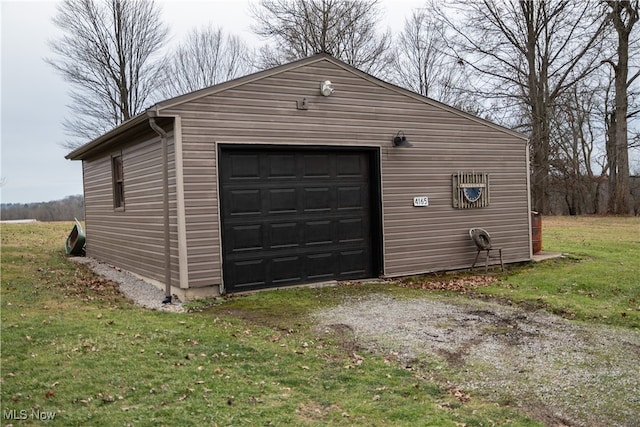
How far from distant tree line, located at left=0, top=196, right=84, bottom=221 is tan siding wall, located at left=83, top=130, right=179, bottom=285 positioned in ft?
42.9

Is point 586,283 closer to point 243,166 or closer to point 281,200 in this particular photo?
point 281,200

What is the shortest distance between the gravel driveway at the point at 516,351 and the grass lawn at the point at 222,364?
0.94ft

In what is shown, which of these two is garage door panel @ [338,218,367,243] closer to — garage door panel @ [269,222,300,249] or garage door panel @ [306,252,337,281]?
garage door panel @ [306,252,337,281]

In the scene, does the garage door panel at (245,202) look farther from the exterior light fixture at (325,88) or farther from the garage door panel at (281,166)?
the exterior light fixture at (325,88)

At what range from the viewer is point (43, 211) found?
25.3 m

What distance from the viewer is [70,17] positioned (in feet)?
76.0

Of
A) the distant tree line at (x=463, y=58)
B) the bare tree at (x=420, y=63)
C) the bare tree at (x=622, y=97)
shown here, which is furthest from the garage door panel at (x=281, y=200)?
the bare tree at (x=420, y=63)

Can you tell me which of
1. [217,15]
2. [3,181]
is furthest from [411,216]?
[217,15]

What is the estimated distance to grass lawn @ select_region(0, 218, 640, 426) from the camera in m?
3.40

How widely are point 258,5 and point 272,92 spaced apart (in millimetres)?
16801

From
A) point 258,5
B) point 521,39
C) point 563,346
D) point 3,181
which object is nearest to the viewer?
point 563,346

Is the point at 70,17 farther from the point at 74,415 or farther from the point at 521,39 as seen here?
the point at 74,415

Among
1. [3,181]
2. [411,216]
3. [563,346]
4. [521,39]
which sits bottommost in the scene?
[563,346]

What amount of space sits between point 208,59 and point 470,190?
21896 millimetres
